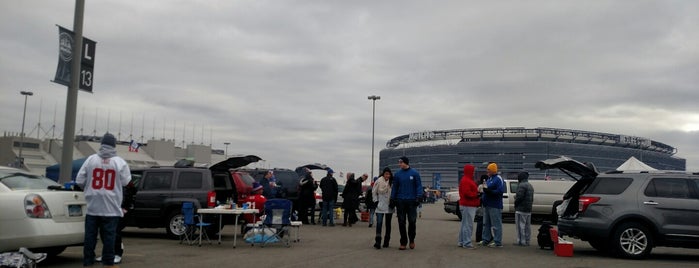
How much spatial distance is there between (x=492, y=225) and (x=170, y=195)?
7.30 metres

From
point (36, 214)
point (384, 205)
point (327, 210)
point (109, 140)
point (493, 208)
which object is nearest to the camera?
point (109, 140)

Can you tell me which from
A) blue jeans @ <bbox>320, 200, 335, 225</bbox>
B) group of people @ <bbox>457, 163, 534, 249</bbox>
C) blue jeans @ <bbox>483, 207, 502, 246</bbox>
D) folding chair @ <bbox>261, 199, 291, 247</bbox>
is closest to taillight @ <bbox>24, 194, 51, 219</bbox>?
folding chair @ <bbox>261, 199, 291, 247</bbox>

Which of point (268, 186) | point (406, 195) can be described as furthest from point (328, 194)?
point (406, 195)

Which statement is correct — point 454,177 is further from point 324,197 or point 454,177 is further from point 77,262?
point 77,262

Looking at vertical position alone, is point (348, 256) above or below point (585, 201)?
below

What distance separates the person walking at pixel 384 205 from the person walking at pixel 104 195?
5857 millimetres

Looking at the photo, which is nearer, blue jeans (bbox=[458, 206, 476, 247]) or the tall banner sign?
blue jeans (bbox=[458, 206, 476, 247])

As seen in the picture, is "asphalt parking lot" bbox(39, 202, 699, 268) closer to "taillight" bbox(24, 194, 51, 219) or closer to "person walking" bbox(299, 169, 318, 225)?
"taillight" bbox(24, 194, 51, 219)

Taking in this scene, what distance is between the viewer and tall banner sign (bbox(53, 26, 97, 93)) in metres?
12.9

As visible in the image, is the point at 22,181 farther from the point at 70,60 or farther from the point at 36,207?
the point at 70,60

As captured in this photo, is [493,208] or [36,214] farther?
[493,208]

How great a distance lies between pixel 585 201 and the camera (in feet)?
36.1

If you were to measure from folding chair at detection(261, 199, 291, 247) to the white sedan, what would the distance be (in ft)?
13.6

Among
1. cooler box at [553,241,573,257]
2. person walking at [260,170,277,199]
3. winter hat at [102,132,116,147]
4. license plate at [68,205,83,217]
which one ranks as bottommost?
cooler box at [553,241,573,257]
